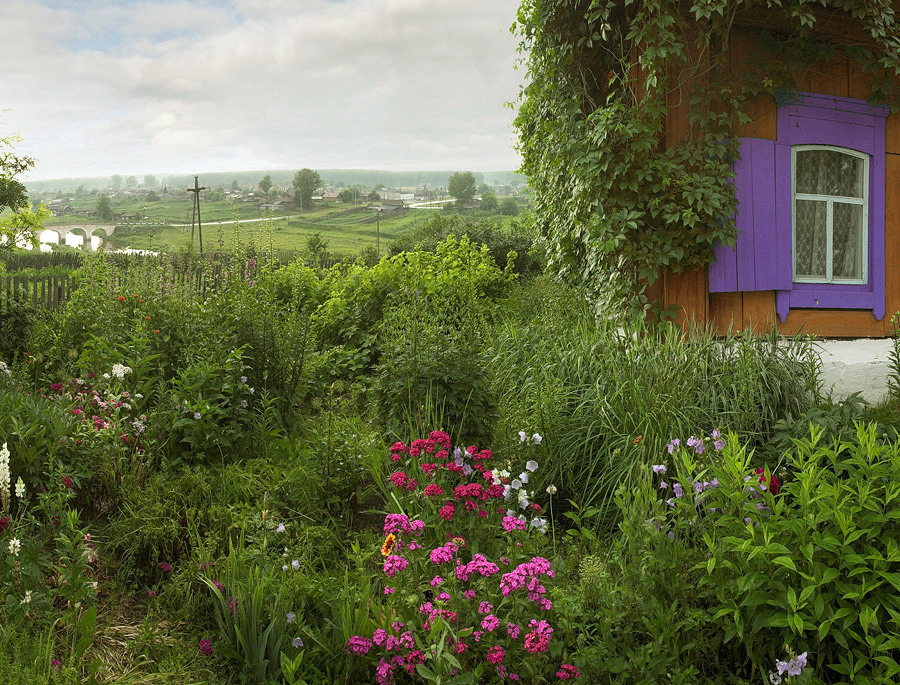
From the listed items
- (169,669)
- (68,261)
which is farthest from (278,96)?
(169,669)

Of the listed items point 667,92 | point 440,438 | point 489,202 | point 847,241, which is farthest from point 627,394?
point 489,202

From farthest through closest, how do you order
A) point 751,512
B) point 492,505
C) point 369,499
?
point 369,499 < point 492,505 < point 751,512

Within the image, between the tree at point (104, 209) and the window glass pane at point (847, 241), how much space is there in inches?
1272

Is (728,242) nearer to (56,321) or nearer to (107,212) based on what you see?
(56,321)

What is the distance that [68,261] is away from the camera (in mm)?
19141

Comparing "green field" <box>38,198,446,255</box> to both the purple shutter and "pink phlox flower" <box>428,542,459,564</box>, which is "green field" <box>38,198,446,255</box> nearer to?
the purple shutter

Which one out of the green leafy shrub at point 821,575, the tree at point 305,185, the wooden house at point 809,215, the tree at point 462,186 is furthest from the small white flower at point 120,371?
the tree at point 305,185

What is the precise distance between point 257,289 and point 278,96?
18.0 meters

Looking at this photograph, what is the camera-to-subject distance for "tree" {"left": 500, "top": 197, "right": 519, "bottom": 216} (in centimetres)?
2737

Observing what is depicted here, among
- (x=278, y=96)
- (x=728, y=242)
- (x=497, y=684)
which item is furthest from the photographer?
(x=278, y=96)

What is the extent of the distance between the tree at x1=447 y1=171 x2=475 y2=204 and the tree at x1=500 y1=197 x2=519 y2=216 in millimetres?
2101

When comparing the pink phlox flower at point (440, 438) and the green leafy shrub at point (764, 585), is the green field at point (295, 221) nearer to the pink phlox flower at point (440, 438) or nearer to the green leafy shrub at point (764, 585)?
the pink phlox flower at point (440, 438)

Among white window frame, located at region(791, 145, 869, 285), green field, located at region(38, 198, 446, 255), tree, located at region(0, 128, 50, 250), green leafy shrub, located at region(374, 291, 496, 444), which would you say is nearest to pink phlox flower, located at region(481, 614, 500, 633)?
green leafy shrub, located at region(374, 291, 496, 444)

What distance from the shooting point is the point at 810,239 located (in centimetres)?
625
